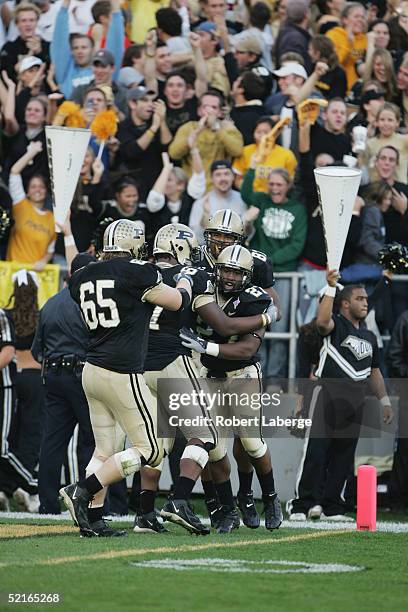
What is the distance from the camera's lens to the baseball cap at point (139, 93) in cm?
1399

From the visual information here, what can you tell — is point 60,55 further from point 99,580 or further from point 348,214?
point 99,580

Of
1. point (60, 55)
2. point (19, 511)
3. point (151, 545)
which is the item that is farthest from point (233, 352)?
point (60, 55)

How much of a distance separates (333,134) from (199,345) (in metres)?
5.11

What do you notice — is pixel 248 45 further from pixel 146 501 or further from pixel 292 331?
pixel 146 501

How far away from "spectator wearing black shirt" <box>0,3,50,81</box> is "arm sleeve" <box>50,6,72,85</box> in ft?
0.80

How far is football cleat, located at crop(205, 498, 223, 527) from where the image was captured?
9328 mm

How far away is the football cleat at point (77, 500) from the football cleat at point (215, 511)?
1332 mm

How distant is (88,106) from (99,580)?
7993 millimetres

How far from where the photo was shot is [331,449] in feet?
36.0

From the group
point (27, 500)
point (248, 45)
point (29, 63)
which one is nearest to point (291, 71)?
point (248, 45)

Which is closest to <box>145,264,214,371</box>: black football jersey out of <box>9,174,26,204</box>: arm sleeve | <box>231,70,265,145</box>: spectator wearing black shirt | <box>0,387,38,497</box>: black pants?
<box>0,387,38,497</box>: black pants

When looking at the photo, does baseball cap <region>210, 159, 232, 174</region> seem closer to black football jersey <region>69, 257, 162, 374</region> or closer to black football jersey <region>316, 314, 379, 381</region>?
black football jersey <region>316, 314, 379, 381</region>

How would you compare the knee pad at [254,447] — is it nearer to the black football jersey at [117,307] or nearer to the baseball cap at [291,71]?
the black football jersey at [117,307]

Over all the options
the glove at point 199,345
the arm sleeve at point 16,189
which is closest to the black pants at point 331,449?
the glove at point 199,345
